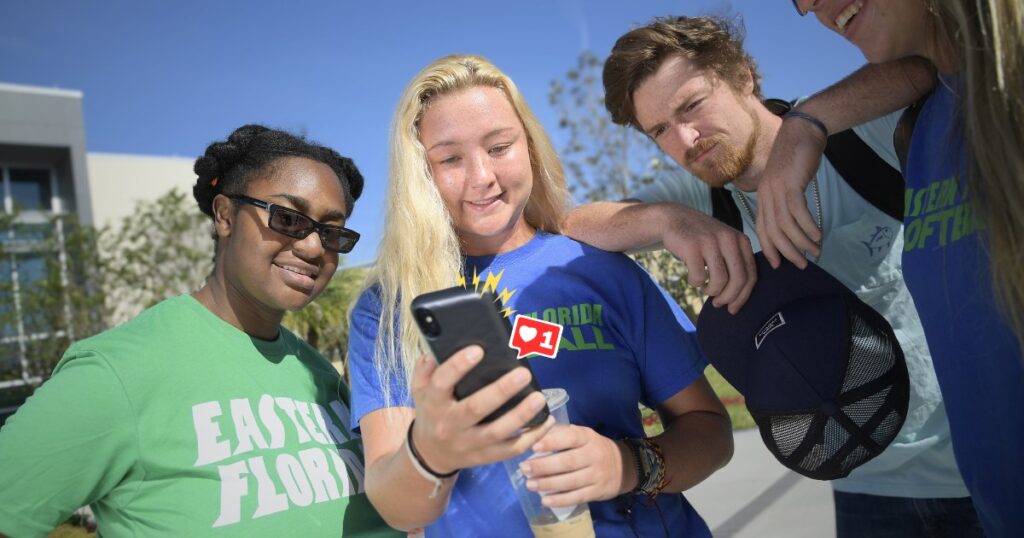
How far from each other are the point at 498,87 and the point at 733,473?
4.97m

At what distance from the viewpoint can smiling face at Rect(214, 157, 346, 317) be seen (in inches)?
83.9

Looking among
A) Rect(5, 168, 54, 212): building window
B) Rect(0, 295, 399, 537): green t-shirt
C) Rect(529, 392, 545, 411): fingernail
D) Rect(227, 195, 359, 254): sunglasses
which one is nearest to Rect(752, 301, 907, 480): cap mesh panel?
Rect(529, 392, 545, 411): fingernail

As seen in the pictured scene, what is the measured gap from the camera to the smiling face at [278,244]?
2131mm

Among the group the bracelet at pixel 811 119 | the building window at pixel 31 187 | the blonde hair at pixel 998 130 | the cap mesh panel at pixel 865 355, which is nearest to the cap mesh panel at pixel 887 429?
the cap mesh panel at pixel 865 355

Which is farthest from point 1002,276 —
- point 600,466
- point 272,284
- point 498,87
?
point 272,284

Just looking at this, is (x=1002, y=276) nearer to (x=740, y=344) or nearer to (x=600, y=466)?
(x=740, y=344)

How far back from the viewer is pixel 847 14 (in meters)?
1.65

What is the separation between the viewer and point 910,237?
53.9 inches

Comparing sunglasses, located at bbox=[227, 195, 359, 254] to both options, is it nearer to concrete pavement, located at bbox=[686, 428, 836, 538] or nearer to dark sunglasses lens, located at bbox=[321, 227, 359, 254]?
dark sunglasses lens, located at bbox=[321, 227, 359, 254]

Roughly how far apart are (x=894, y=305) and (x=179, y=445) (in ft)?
7.36

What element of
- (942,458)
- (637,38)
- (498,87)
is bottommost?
(942,458)

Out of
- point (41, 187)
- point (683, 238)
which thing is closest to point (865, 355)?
point (683, 238)

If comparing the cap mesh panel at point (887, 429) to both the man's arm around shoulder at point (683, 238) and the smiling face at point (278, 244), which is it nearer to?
the man's arm around shoulder at point (683, 238)

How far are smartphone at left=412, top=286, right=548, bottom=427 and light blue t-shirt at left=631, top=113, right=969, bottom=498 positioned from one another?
1499 millimetres
